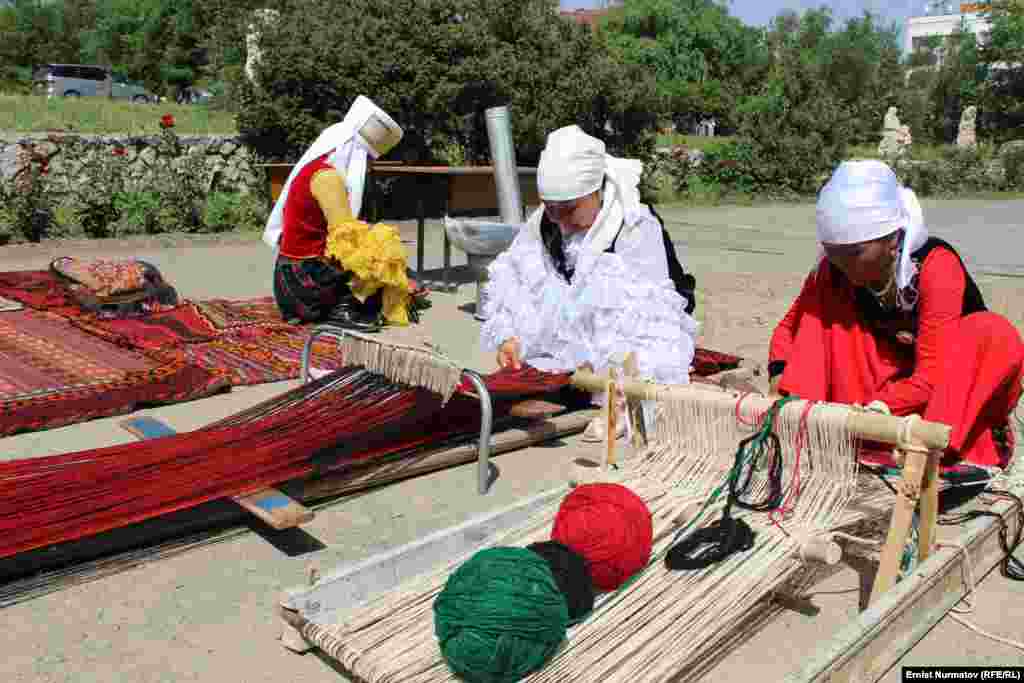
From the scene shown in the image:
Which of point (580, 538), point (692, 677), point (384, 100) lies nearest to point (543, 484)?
point (580, 538)

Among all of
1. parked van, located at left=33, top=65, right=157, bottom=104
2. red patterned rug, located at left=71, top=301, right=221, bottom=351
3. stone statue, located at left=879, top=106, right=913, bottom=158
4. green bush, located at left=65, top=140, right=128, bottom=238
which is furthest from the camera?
parked van, located at left=33, top=65, right=157, bottom=104

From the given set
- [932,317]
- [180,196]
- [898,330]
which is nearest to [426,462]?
[898,330]

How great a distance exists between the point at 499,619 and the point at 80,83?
33796 mm

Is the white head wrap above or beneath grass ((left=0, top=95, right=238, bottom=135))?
beneath

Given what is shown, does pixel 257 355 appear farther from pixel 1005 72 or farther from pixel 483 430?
pixel 1005 72

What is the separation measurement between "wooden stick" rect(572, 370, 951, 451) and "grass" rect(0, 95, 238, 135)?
10390 millimetres

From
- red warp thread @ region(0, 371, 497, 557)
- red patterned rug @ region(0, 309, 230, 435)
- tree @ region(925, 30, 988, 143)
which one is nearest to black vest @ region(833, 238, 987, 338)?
red warp thread @ region(0, 371, 497, 557)

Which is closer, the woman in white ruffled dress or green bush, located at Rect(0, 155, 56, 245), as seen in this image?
the woman in white ruffled dress

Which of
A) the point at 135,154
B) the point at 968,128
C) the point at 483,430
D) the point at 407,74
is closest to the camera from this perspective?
the point at 483,430

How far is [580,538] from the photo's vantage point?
248cm

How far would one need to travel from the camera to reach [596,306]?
3.90 m

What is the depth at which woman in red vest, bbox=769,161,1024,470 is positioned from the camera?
2.82m

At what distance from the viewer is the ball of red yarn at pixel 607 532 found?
245 cm

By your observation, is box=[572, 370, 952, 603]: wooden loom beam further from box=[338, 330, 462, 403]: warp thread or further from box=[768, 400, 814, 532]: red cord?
box=[338, 330, 462, 403]: warp thread
